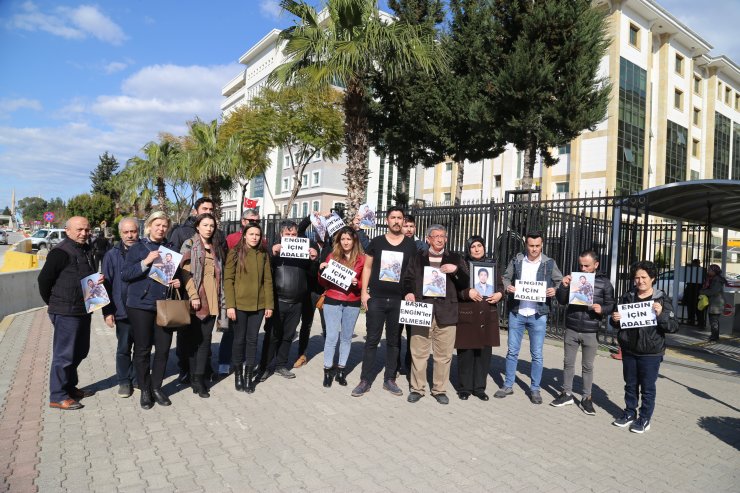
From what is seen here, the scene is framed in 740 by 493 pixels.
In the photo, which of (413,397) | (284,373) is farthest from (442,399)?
(284,373)

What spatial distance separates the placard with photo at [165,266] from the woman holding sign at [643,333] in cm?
449

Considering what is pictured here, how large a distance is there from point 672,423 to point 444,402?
248 cm

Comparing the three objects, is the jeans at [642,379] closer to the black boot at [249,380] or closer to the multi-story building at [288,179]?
the black boot at [249,380]

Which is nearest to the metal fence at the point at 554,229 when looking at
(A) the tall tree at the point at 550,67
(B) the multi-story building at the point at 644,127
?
(A) the tall tree at the point at 550,67

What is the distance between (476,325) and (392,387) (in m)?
1.24

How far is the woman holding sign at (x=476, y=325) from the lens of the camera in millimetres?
5898

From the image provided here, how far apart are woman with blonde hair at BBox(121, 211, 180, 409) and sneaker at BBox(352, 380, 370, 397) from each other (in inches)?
78.2

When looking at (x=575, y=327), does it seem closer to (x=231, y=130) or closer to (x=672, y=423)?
(x=672, y=423)

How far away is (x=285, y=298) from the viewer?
632 centimetres

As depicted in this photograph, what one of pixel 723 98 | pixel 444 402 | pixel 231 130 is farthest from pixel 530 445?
pixel 723 98

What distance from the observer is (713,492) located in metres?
3.92

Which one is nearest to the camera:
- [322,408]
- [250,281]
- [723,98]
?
Result: [322,408]

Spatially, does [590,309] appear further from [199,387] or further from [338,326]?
[199,387]

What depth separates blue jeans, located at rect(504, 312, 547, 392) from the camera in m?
5.94
